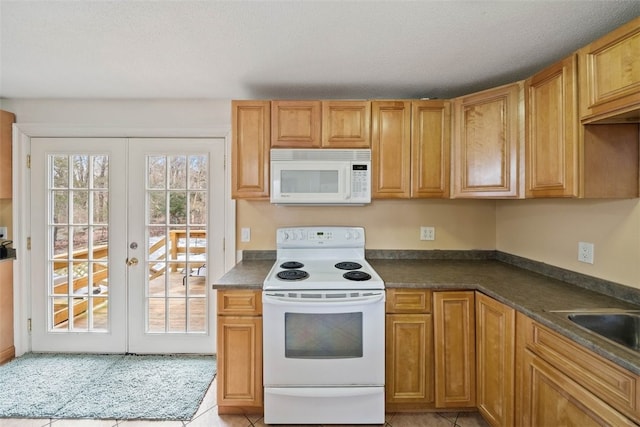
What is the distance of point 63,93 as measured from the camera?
236 cm

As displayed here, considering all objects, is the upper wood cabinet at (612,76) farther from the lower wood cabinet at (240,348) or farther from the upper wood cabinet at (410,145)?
the lower wood cabinet at (240,348)

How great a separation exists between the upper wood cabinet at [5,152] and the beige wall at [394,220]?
1.99 m

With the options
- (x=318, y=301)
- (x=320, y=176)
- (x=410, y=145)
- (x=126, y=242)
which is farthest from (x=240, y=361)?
(x=410, y=145)

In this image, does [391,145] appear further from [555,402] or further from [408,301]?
[555,402]

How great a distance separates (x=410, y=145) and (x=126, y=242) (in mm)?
2581

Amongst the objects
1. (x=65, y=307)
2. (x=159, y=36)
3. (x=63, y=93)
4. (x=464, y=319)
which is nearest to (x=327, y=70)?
(x=159, y=36)

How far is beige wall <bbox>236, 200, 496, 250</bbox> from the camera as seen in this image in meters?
2.51

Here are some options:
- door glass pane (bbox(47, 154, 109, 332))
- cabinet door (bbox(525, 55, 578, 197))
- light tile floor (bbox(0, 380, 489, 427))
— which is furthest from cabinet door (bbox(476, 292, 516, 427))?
door glass pane (bbox(47, 154, 109, 332))

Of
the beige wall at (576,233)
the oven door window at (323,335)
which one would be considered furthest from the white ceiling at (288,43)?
the oven door window at (323,335)

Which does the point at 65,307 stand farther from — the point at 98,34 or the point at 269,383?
the point at 98,34

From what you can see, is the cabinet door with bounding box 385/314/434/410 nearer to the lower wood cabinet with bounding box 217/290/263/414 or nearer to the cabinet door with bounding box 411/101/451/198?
the lower wood cabinet with bounding box 217/290/263/414

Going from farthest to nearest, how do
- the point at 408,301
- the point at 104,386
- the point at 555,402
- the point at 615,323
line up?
the point at 104,386, the point at 408,301, the point at 615,323, the point at 555,402

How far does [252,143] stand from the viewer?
217 centimetres

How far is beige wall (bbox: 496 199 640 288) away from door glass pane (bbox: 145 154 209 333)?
8.63 feet
